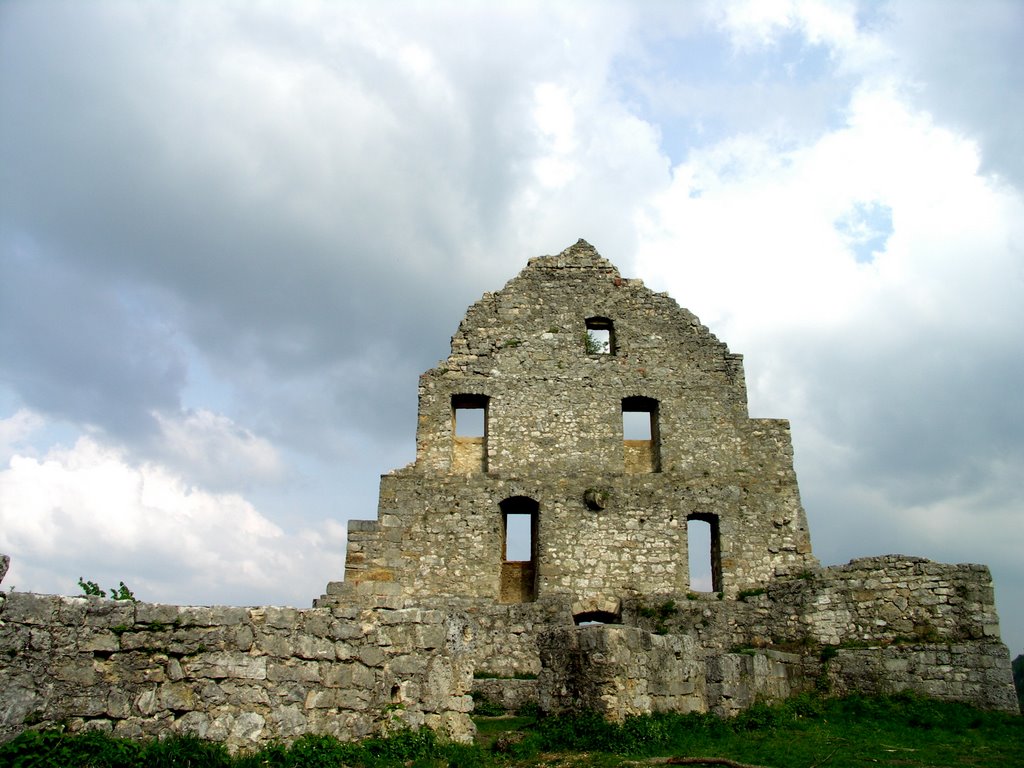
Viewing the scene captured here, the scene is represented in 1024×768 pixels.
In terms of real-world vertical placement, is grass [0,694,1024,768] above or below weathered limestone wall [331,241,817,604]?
below

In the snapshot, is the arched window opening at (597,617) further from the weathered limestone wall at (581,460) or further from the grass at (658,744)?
the grass at (658,744)

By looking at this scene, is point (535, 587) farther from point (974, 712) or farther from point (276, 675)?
point (276, 675)


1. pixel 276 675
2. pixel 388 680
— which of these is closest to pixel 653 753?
pixel 388 680

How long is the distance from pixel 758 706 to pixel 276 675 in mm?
7913

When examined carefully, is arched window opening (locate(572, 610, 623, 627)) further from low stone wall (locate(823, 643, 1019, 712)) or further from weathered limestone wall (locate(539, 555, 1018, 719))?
low stone wall (locate(823, 643, 1019, 712))

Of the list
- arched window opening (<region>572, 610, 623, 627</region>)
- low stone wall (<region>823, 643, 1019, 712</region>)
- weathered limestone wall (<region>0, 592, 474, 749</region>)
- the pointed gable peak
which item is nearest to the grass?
weathered limestone wall (<region>0, 592, 474, 749</region>)

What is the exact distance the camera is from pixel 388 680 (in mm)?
8234

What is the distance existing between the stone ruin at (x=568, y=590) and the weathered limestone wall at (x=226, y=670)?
2 centimetres

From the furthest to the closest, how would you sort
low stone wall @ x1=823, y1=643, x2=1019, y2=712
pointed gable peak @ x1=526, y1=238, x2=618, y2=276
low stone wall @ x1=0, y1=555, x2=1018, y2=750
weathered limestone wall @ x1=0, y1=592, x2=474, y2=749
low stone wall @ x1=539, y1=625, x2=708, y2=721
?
pointed gable peak @ x1=526, y1=238, x2=618, y2=276 → low stone wall @ x1=823, y1=643, x2=1019, y2=712 → low stone wall @ x1=539, y1=625, x2=708, y2=721 → low stone wall @ x1=0, y1=555, x2=1018, y2=750 → weathered limestone wall @ x1=0, y1=592, x2=474, y2=749

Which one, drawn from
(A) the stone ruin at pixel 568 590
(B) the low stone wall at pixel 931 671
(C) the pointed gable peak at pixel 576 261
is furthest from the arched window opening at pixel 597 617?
(C) the pointed gable peak at pixel 576 261

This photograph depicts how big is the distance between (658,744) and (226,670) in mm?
Result: 5296

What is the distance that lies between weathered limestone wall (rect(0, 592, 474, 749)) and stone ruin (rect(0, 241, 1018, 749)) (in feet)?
0.06

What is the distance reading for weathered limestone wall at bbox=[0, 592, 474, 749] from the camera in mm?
6656

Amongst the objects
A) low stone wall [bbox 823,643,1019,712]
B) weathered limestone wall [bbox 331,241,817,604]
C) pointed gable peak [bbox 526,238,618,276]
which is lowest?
low stone wall [bbox 823,643,1019,712]
